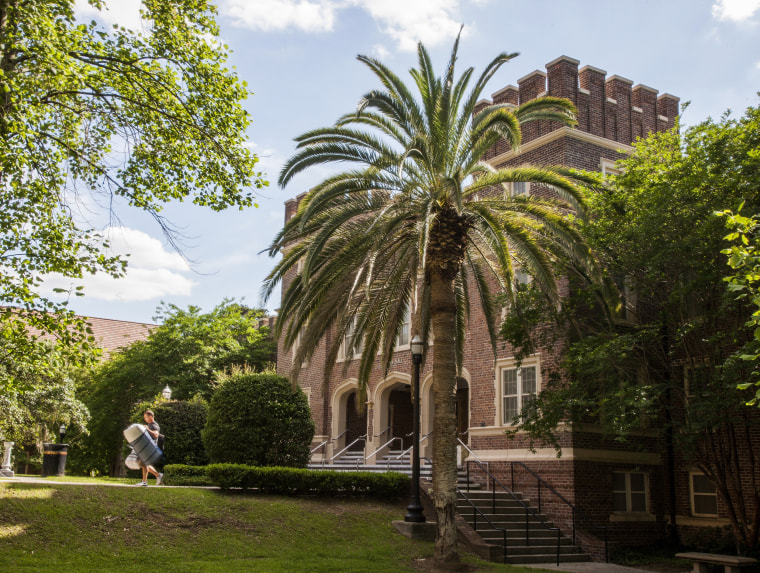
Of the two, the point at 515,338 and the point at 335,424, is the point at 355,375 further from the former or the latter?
the point at 515,338

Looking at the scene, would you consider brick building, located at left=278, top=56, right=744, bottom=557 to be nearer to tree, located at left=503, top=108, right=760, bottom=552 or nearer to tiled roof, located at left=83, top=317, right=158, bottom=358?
tree, located at left=503, top=108, right=760, bottom=552

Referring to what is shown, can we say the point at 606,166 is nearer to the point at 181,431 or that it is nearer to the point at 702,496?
the point at 702,496

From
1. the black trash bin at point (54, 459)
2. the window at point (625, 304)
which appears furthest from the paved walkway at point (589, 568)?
the black trash bin at point (54, 459)

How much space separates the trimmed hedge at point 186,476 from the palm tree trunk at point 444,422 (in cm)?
831

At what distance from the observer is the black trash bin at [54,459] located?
21.5m

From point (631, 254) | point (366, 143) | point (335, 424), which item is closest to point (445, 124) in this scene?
point (366, 143)

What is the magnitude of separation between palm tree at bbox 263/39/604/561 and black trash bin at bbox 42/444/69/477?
11.0 metres

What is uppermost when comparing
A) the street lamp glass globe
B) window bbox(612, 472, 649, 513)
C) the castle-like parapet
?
the castle-like parapet

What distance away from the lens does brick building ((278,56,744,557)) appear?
17641mm

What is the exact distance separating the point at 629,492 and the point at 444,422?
8.02 metres

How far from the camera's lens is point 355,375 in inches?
1061

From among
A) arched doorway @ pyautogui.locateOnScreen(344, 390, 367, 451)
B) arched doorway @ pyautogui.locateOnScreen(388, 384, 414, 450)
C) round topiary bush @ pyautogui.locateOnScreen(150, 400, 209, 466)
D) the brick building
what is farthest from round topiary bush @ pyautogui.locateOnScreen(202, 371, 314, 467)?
arched doorway @ pyautogui.locateOnScreen(344, 390, 367, 451)

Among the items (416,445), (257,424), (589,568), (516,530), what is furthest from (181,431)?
(589,568)

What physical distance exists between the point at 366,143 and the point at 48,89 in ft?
18.6
